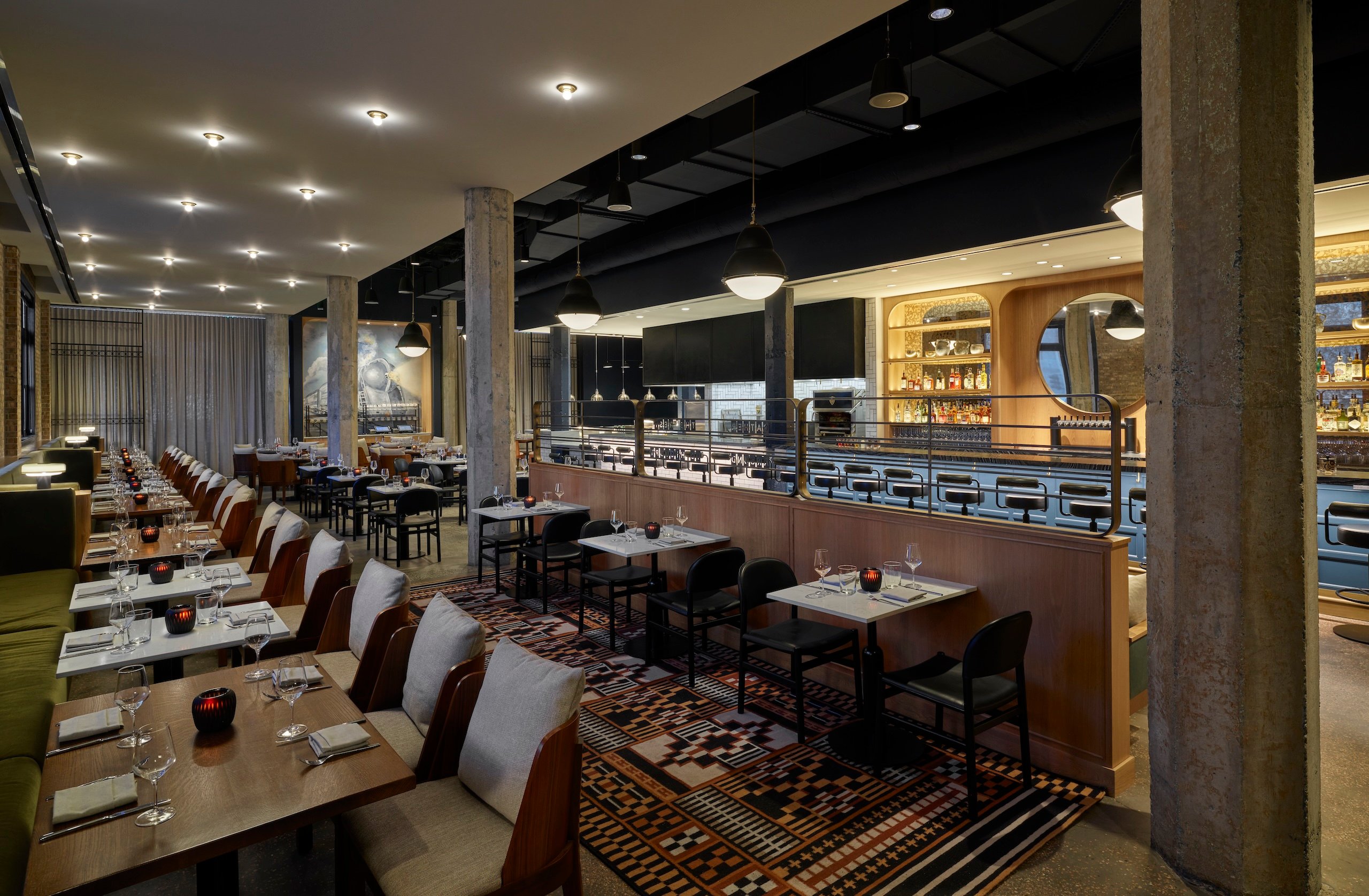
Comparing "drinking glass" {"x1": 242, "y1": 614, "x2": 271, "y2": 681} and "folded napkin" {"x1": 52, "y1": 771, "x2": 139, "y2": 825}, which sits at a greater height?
"drinking glass" {"x1": 242, "y1": 614, "x2": 271, "y2": 681}

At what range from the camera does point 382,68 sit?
4.60 meters

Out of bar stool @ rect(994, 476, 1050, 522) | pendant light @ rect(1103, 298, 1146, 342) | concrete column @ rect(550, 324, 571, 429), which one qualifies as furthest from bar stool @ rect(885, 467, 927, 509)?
concrete column @ rect(550, 324, 571, 429)

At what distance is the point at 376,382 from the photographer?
58.5ft

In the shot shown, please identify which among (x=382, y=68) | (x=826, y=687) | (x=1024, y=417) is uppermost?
(x=382, y=68)

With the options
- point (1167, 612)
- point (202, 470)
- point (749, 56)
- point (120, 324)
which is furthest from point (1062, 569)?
point (120, 324)

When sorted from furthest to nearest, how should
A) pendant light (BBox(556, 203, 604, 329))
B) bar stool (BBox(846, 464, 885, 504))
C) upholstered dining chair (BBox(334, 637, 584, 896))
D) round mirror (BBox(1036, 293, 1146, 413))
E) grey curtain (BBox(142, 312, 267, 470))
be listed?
grey curtain (BBox(142, 312, 267, 470)), round mirror (BBox(1036, 293, 1146, 413)), pendant light (BBox(556, 203, 604, 329)), bar stool (BBox(846, 464, 885, 504)), upholstered dining chair (BBox(334, 637, 584, 896))

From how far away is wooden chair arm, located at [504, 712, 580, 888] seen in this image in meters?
1.95

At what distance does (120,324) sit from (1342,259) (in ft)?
70.0

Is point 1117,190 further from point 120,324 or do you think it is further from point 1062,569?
point 120,324

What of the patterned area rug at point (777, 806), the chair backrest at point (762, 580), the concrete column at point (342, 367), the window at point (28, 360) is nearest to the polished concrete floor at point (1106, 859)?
the patterned area rug at point (777, 806)

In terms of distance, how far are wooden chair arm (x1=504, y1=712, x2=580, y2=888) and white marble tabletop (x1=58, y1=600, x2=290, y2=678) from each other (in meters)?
1.71

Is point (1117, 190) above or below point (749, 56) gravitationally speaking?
below

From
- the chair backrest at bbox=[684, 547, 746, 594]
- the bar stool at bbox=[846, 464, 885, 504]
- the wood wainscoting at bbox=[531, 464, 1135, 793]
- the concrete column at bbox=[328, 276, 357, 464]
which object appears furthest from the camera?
the concrete column at bbox=[328, 276, 357, 464]

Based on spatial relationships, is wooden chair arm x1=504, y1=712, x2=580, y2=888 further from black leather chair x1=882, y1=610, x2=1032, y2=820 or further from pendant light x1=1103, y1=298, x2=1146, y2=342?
pendant light x1=1103, y1=298, x2=1146, y2=342
